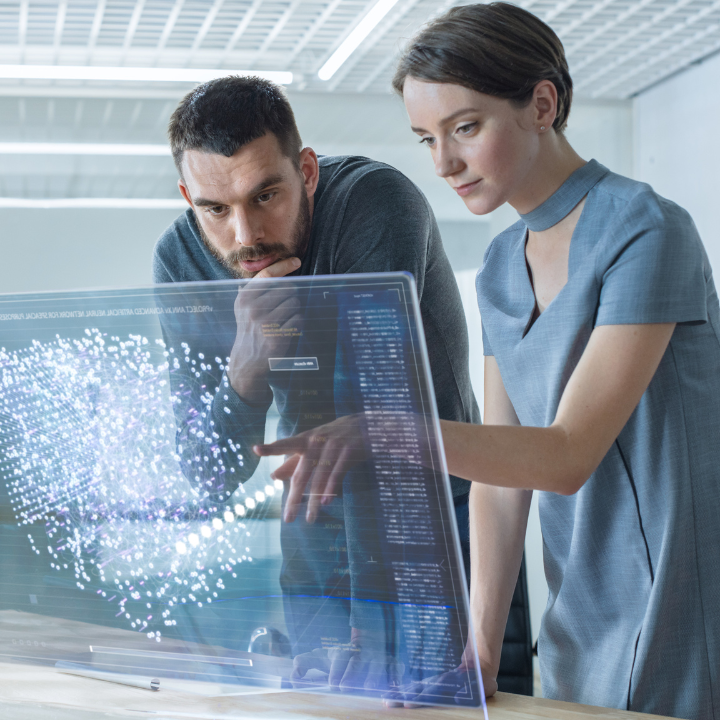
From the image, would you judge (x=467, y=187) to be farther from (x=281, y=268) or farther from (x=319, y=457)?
(x=319, y=457)

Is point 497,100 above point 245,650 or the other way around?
above

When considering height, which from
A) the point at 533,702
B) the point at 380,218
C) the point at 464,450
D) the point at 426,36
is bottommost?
the point at 533,702

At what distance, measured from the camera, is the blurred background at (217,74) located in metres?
2.52

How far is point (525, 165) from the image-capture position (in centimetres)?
86

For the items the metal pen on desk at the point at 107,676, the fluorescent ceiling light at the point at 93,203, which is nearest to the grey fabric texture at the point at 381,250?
the metal pen on desk at the point at 107,676

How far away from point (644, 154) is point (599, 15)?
0.89 m

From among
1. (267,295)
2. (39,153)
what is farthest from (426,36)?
(39,153)

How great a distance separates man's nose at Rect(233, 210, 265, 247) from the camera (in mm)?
1014

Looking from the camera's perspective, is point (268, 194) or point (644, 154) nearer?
point (268, 194)

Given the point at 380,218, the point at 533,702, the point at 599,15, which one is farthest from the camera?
the point at 599,15

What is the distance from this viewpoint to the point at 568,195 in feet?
2.84

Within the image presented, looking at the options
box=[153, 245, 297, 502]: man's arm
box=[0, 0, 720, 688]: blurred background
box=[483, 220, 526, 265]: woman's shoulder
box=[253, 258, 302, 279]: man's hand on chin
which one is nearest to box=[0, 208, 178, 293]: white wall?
box=[0, 0, 720, 688]: blurred background

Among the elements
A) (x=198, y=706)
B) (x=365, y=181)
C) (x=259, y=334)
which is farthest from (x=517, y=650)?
(x=259, y=334)

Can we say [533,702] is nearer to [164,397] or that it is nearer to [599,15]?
[164,397]
